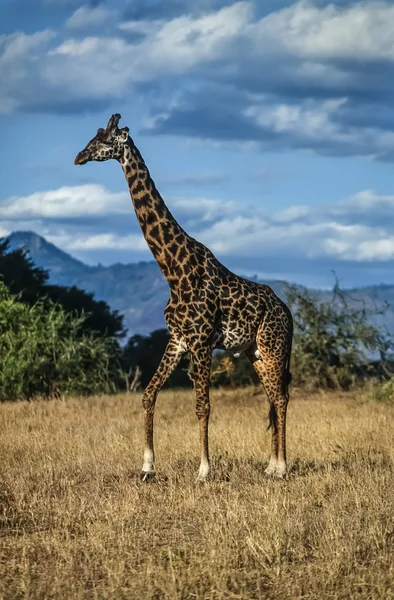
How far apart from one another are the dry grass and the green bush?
7.10 m

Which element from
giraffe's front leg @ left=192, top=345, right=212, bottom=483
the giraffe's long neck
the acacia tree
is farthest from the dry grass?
the acacia tree

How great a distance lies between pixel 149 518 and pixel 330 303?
16.4 meters

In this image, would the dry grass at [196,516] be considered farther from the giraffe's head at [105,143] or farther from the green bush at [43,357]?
the green bush at [43,357]

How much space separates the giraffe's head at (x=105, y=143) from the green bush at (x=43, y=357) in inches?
479

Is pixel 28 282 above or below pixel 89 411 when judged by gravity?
above

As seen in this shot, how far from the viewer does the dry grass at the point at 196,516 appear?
7.44m

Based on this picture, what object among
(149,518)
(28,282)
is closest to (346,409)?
(149,518)

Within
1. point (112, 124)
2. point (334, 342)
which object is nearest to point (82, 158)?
point (112, 124)

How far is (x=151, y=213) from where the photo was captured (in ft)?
40.0

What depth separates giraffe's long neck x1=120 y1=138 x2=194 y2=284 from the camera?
12047 millimetres

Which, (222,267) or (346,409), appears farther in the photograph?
(346,409)

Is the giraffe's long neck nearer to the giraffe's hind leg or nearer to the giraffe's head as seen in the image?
the giraffe's head

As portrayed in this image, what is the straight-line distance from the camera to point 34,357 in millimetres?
24109

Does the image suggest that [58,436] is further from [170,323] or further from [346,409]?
[346,409]
